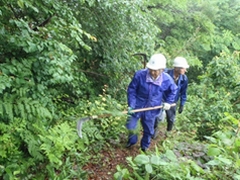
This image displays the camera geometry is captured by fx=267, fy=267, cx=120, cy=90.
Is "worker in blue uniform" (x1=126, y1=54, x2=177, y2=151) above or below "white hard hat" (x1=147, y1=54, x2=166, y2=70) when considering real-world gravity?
below

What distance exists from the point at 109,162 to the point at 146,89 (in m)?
1.35

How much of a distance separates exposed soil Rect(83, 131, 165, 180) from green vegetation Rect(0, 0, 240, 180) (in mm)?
159

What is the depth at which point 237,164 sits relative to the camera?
2740mm

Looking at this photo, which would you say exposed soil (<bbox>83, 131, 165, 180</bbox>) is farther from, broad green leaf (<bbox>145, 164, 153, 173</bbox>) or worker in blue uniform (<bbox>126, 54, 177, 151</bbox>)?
broad green leaf (<bbox>145, 164, 153, 173</bbox>)

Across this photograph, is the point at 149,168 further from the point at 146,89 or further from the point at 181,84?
the point at 181,84

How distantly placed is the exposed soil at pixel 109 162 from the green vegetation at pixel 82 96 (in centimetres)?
16

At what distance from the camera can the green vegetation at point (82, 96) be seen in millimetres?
3123

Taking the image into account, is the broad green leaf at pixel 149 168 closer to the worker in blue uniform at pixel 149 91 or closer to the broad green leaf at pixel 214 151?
the broad green leaf at pixel 214 151

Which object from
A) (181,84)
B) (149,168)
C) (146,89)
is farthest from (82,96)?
(149,168)

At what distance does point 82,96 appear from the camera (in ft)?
19.1

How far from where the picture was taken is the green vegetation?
3.12 meters

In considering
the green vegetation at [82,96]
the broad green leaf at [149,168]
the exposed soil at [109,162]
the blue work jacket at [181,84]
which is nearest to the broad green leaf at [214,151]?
the green vegetation at [82,96]

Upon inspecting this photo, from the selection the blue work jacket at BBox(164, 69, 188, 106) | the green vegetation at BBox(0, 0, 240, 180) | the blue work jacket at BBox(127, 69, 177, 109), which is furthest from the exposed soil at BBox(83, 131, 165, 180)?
the blue work jacket at BBox(164, 69, 188, 106)

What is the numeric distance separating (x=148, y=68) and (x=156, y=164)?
1900mm
